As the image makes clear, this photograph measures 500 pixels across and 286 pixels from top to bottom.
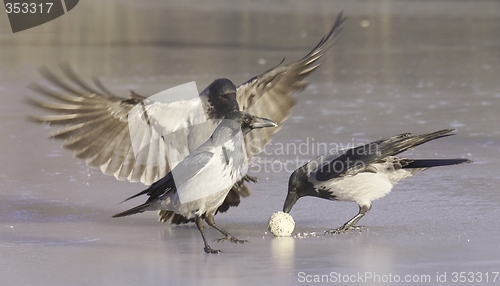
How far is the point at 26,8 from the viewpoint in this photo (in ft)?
63.9

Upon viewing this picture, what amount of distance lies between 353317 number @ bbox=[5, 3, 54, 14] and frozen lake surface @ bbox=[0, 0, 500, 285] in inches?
94.7

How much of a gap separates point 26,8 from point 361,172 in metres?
15.5

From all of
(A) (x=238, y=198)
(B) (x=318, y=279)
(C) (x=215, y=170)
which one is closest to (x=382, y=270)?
(B) (x=318, y=279)

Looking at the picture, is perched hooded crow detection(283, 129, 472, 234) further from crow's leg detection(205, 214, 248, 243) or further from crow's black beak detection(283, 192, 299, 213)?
crow's leg detection(205, 214, 248, 243)

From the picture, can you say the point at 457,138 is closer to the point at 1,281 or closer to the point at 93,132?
the point at 93,132

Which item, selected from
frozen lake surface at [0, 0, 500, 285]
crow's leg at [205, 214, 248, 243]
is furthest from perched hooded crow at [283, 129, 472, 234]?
crow's leg at [205, 214, 248, 243]

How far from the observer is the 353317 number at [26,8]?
19266mm

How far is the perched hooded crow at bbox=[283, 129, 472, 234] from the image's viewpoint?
214 inches

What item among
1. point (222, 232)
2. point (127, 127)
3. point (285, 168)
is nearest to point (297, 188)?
point (222, 232)

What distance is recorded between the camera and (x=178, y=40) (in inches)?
597

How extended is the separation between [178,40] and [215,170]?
10.5 metres

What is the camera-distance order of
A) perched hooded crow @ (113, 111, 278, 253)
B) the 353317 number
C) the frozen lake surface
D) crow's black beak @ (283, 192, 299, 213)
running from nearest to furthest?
the frozen lake surface
perched hooded crow @ (113, 111, 278, 253)
crow's black beak @ (283, 192, 299, 213)
the 353317 number

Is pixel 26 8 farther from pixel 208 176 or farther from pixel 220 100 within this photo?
pixel 208 176

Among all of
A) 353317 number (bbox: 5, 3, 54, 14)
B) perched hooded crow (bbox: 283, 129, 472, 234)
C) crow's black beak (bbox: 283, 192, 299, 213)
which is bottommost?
crow's black beak (bbox: 283, 192, 299, 213)
